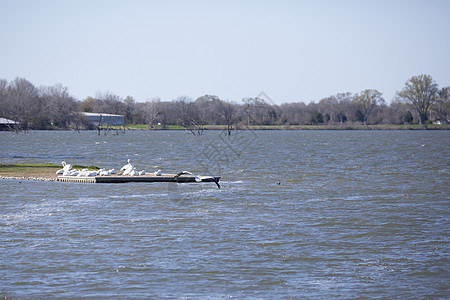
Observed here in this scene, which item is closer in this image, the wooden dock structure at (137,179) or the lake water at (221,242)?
the lake water at (221,242)

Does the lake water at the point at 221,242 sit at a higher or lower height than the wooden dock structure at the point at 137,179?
lower

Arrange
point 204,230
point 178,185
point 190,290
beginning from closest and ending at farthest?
point 190,290
point 204,230
point 178,185

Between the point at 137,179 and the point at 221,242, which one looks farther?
the point at 137,179

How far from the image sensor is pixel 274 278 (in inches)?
615

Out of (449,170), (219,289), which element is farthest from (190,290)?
(449,170)

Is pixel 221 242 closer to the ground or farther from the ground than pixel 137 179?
closer to the ground

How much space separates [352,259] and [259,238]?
12.1ft

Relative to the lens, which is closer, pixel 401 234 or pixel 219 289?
pixel 219 289

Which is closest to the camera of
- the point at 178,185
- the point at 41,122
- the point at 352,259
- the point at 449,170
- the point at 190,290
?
the point at 190,290

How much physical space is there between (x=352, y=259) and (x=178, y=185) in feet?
61.7

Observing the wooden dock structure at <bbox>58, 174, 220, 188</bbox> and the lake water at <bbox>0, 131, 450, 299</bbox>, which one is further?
the wooden dock structure at <bbox>58, 174, 220, 188</bbox>

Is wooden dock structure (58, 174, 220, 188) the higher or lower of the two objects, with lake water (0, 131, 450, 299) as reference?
higher

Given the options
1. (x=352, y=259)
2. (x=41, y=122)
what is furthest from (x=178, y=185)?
(x=41, y=122)

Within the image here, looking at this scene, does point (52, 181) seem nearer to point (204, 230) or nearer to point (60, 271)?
point (204, 230)
